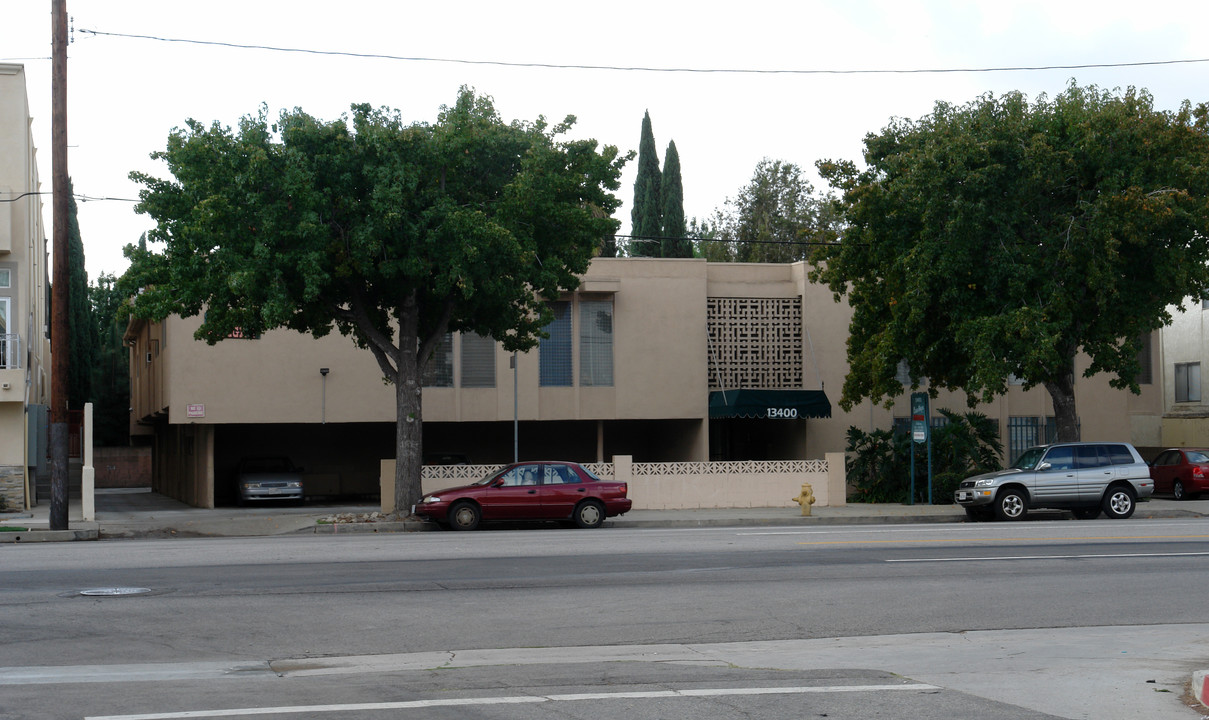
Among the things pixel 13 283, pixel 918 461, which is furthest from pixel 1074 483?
pixel 13 283

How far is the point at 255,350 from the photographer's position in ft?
98.8

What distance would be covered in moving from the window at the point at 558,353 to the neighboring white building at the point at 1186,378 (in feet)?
81.4

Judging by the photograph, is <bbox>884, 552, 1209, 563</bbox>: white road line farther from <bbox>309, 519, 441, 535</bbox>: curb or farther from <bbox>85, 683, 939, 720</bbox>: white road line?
<bbox>309, 519, 441, 535</bbox>: curb

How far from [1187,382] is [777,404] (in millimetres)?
22537

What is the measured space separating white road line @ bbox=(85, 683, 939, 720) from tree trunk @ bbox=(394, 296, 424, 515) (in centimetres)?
1616

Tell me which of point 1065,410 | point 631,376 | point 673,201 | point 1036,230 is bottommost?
point 1065,410

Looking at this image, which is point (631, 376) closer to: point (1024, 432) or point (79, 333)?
point (1024, 432)

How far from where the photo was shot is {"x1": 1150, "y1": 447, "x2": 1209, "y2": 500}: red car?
31.2m

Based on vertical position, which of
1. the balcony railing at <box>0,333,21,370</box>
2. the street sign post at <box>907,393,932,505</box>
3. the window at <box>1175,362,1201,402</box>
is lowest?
the street sign post at <box>907,393,932,505</box>

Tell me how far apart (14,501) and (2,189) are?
742 centimetres

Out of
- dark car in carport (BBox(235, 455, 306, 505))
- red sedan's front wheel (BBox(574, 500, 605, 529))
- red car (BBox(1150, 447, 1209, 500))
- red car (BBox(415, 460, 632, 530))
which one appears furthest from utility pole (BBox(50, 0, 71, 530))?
red car (BBox(1150, 447, 1209, 500))

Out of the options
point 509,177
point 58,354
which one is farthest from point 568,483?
point 58,354

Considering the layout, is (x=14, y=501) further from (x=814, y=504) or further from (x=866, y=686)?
(x=866, y=686)

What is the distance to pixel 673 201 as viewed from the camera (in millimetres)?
52531
